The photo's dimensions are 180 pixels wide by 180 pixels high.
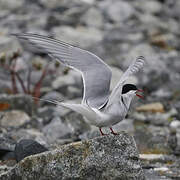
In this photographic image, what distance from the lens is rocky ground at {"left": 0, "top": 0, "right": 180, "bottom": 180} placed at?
5.67 m

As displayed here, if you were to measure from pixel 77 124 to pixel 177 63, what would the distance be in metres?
4.10

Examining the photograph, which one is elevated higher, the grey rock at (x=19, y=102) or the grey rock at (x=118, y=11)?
the grey rock at (x=19, y=102)

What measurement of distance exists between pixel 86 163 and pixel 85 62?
94cm

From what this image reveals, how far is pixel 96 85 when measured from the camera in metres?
4.13

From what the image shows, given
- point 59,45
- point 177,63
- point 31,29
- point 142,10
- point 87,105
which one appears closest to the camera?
point 87,105

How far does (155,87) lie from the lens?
8.61 metres

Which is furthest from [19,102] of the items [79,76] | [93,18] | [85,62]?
[93,18]

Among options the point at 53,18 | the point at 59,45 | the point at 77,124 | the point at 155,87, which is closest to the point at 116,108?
the point at 59,45

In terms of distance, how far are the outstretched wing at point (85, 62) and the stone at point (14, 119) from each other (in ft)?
7.40

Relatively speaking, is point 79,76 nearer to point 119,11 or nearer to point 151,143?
point 151,143

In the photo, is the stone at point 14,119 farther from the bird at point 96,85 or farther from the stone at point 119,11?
the stone at point 119,11

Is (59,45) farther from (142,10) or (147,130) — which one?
(142,10)

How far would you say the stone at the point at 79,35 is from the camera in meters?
10.6

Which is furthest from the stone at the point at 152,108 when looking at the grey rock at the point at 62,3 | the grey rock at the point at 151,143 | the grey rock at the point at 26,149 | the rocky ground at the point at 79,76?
the grey rock at the point at 62,3
